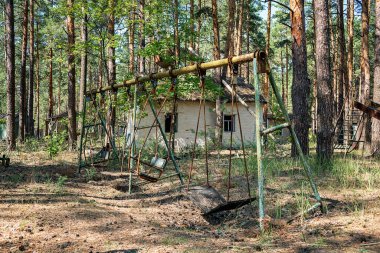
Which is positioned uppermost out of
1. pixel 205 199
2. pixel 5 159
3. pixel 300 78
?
pixel 300 78

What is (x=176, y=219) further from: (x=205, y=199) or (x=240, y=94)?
(x=240, y=94)

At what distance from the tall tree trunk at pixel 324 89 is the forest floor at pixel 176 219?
873 mm

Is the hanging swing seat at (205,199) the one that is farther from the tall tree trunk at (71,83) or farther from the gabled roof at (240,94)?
the gabled roof at (240,94)

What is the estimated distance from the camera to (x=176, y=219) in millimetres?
5637

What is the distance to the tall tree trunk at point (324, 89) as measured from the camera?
8.34 meters

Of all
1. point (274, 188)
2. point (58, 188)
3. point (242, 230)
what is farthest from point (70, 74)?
point (242, 230)

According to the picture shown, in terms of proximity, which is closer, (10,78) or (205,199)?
(205,199)

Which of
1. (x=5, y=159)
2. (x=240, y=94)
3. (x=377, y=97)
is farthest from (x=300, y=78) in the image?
(x=240, y=94)

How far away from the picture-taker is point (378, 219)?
14.4 ft

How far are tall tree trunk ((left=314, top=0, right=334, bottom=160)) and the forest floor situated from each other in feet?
2.87

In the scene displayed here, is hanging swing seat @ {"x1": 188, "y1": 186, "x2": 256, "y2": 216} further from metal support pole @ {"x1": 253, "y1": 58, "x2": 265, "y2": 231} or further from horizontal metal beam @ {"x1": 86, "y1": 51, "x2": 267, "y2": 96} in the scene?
horizontal metal beam @ {"x1": 86, "y1": 51, "x2": 267, "y2": 96}

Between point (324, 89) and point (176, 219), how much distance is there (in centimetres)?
510

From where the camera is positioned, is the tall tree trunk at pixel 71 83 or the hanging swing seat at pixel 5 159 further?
the tall tree trunk at pixel 71 83

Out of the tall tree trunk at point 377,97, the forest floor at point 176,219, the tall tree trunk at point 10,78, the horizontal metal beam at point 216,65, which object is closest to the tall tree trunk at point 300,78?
the forest floor at point 176,219
